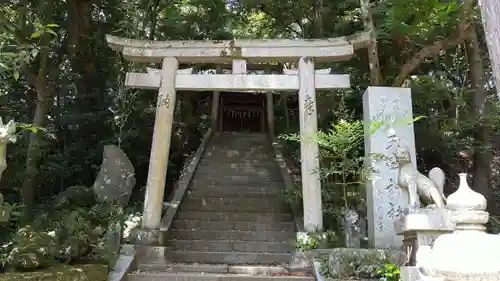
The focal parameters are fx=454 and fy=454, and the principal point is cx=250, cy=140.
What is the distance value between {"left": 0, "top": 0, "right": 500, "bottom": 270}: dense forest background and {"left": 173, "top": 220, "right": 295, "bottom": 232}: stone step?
3.58 ft

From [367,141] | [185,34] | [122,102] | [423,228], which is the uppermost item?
[185,34]

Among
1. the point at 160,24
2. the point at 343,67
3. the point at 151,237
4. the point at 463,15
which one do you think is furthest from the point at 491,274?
the point at 160,24

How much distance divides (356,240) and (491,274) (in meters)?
5.01

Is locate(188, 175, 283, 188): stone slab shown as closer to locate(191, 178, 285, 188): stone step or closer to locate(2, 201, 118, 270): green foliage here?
locate(191, 178, 285, 188): stone step

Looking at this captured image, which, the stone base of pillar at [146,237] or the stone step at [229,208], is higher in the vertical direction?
the stone step at [229,208]

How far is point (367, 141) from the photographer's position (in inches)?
304

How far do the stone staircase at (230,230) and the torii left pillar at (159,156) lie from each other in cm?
45

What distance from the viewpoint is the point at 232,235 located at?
28.7 feet

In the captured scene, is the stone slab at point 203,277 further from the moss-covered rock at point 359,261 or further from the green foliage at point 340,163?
the green foliage at point 340,163

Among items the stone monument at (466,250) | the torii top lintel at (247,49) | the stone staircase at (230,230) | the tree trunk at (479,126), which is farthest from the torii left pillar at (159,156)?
the tree trunk at (479,126)

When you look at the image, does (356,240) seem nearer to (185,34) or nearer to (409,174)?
(409,174)

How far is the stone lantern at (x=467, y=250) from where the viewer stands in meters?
2.49

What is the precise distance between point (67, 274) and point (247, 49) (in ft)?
16.2

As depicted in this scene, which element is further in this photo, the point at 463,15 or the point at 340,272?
the point at 463,15
